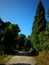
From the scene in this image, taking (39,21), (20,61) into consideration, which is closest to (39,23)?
(39,21)

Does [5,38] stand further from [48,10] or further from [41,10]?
[48,10]

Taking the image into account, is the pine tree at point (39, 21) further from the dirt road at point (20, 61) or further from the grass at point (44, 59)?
the grass at point (44, 59)

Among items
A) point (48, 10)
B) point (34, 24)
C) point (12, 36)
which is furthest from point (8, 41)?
point (48, 10)

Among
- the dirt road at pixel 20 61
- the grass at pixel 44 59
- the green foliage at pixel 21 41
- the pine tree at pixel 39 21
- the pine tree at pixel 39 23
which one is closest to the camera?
the grass at pixel 44 59

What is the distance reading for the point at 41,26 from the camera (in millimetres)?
48781

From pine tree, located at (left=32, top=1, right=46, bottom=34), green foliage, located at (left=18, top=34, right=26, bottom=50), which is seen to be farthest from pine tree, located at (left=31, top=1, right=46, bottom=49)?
green foliage, located at (left=18, top=34, right=26, bottom=50)

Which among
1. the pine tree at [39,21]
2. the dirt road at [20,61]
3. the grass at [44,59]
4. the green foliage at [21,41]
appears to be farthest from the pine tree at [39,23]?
the green foliage at [21,41]

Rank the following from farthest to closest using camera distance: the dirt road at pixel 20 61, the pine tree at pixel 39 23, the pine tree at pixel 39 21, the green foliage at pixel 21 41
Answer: the green foliage at pixel 21 41, the pine tree at pixel 39 21, the pine tree at pixel 39 23, the dirt road at pixel 20 61

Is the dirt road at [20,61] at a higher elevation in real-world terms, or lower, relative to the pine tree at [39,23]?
lower

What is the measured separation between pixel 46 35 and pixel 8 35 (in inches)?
842

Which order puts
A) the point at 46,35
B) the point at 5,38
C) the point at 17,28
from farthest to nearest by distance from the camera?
the point at 17,28, the point at 5,38, the point at 46,35

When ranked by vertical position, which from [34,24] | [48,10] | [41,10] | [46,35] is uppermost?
[41,10]

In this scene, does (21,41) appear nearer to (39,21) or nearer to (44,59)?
(39,21)

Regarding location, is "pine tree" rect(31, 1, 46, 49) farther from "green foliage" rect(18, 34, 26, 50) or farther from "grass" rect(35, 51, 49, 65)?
"green foliage" rect(18, 34, 26, 50)
